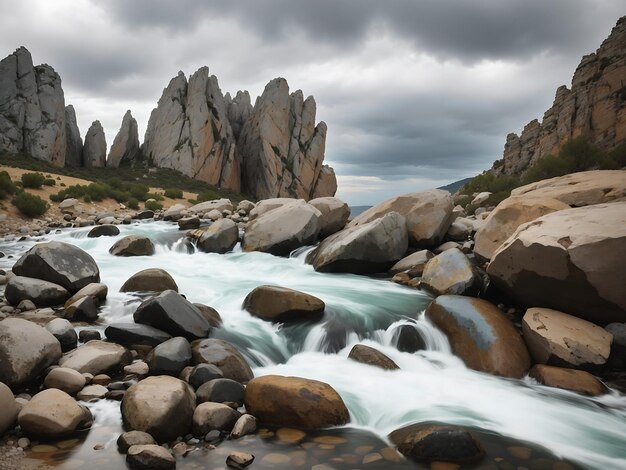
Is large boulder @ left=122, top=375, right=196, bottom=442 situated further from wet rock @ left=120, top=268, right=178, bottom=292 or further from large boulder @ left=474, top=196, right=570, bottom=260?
large boulder @ left=474, top=196, right=570, bottom=260

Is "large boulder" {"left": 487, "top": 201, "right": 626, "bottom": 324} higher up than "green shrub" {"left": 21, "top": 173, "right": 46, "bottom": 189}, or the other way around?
"green shrub" {"left": 21, "top": 173, "right": 46, "bottom": 189}

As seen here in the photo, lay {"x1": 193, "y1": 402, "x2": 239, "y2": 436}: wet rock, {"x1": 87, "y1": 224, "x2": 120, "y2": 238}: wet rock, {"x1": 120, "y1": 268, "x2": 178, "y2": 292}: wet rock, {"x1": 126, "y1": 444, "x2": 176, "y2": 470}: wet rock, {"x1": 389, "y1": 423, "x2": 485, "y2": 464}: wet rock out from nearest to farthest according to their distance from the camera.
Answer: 1. {"x1": 126, "y1": 444, "x2": 176, "y2": 470}: wet rock
2. {"x1": 389, "y1": 423, "x2": 485, "y2": 464}: wet rock
3. {"x1": 193, "y1": 402, "x2": 239, "y2": 436}: wet rock
4. {"x1": 120, "y1": 268, "x2": 178, "y2": 292}: wet rock
5. {"x1": 87, "y1": 224, "x2": 120, "y2": 238}: wet rock

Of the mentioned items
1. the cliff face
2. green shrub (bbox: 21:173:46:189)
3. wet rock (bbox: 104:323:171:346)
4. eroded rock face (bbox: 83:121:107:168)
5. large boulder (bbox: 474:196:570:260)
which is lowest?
wet rock (bbox: 104:323:171:346)

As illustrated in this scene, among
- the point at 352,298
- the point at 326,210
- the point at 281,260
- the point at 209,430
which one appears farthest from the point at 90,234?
the point at 209,430

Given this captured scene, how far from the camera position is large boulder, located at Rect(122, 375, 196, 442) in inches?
176

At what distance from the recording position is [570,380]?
6.40m

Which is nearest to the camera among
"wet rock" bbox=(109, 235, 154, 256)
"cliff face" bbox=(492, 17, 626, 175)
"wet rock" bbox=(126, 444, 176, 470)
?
"wet rock" bbox=(126, 444, 176, 470)

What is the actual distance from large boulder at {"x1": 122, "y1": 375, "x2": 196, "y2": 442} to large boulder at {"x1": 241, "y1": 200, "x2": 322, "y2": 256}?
383 inches

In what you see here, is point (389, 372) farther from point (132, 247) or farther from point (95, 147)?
point (95, 147)

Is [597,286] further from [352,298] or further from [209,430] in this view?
[209,430]

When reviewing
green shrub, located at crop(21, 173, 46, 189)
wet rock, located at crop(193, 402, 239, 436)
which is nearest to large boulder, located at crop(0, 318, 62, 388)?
wet rock, located at crop(193, 402, 239, 436)

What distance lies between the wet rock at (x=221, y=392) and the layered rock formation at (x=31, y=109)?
5196 centimetres

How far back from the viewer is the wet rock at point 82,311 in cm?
744

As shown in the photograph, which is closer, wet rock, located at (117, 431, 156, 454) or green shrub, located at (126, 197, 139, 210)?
wet rock, located at (117, 431, 156, 454)
